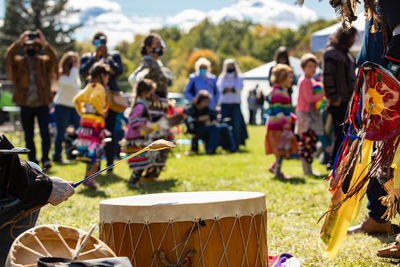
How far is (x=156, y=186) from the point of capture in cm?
690

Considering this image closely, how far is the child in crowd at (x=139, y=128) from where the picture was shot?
680 centimetres

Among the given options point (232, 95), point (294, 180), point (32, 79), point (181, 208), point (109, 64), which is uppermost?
point (109, 64)

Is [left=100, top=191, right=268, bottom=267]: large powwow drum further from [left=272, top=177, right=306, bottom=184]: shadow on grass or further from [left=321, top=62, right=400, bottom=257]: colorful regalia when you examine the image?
[left=272, top=177, right=306, bottom=184]: shadow on grass

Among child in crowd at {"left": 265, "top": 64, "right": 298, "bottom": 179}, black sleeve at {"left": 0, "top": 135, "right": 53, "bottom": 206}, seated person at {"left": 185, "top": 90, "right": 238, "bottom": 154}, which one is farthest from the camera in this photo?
seated person at {"left": 185, "top": 90, "right": 238, "bottom": 154}

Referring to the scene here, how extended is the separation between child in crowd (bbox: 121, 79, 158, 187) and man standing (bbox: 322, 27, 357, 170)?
6.52 ft

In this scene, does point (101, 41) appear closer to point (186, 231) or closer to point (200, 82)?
point (200, 82)

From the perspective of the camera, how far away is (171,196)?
3352 mm

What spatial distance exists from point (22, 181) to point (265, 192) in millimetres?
3845

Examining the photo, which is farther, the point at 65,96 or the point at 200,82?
the point at 200,82

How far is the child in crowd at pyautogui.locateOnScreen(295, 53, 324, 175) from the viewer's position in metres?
7.70

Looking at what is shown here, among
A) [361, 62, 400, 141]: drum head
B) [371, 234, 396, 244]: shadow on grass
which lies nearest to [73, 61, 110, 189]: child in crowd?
[371, 234, 396, 244]: shadow on grass

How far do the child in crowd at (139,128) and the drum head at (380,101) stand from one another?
3794 millimetres

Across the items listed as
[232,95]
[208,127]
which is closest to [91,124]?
[208,127]

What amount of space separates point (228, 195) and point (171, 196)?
31cm
